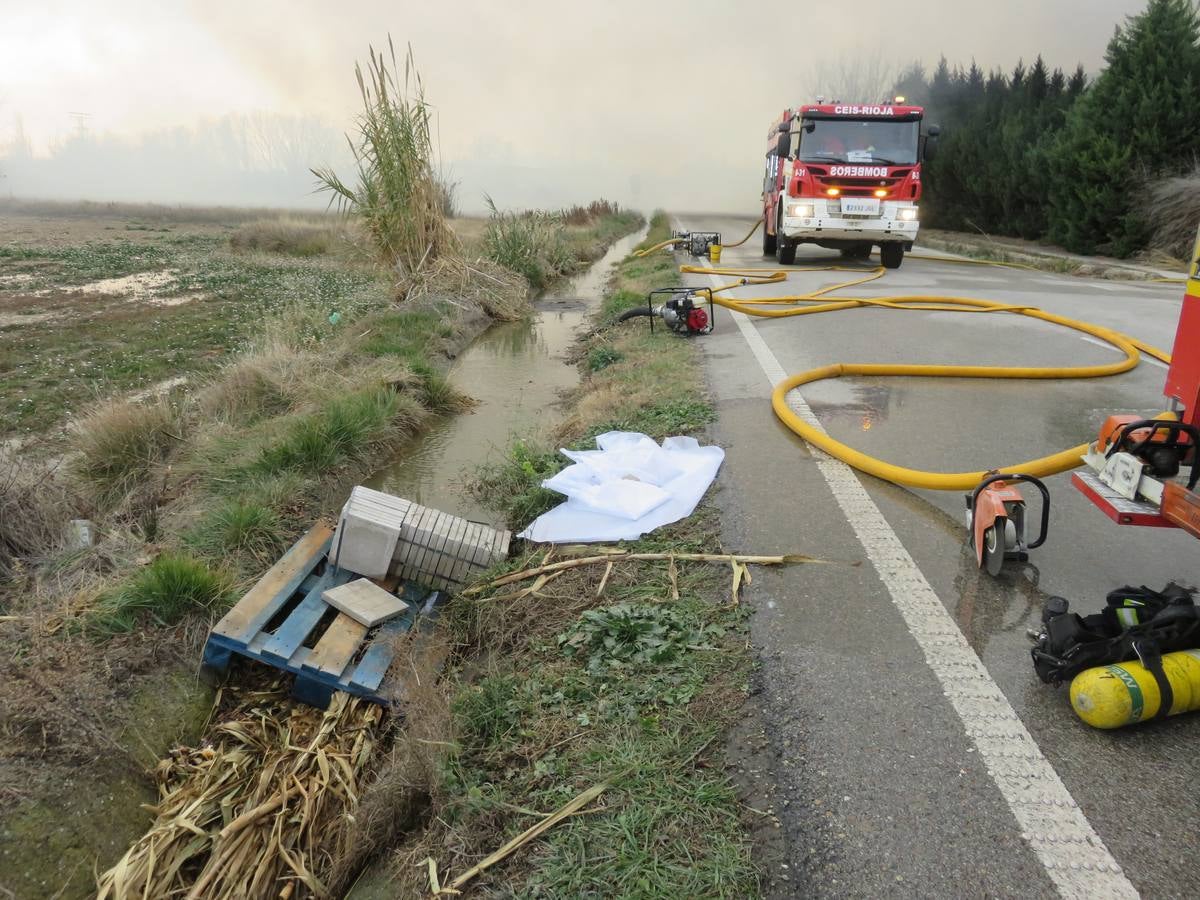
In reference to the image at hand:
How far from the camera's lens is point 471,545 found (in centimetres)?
396

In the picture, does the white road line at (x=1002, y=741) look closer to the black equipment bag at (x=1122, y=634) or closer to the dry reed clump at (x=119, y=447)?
the black equipment bag at (x=1122, y=634)

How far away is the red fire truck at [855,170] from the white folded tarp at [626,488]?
1023 centimetres

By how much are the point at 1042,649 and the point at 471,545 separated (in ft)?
8.24

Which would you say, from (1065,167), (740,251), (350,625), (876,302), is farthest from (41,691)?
(1065,167)

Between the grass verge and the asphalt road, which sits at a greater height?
the asphalt road

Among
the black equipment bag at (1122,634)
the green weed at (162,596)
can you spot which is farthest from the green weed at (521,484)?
the black equipment bag at (1122,634)

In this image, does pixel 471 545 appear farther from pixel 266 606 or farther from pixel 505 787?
pixel 505 787

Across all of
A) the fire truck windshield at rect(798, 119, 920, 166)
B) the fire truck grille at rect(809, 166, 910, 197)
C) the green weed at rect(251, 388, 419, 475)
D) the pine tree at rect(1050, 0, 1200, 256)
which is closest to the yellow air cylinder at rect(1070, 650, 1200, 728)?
the green weed at rect(251, 388, 419, 475)

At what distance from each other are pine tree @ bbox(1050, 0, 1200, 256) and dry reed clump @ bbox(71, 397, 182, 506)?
67.4ft

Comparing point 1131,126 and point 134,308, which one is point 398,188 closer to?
point 134,308

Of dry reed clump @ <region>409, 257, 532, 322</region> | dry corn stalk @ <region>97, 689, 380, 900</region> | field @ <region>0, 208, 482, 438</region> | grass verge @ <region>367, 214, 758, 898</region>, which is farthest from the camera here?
dry reed clump @ <region>409, 257, 532, 322</region>

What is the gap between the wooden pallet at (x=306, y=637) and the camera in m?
3.45

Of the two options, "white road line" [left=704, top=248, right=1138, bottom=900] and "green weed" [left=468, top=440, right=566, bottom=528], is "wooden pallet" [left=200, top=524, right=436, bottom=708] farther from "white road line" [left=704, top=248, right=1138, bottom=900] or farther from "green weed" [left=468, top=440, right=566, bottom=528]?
"white road line" [left=704, top=248, right=1138, bottom=900]

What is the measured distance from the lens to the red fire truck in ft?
44.9
